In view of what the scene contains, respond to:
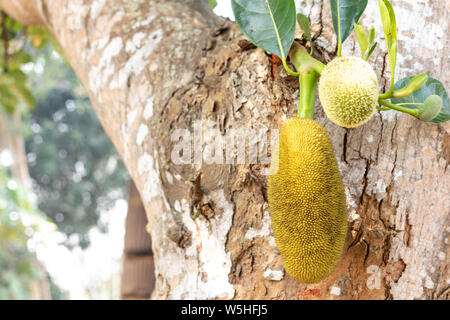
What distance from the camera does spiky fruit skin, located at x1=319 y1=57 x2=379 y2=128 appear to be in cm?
40

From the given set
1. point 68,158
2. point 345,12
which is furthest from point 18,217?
point 68,158

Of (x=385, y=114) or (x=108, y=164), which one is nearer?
(x=385, y=114)

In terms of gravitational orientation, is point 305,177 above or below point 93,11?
below

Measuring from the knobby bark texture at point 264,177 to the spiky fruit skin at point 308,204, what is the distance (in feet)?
0.31

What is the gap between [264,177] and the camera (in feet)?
1.82

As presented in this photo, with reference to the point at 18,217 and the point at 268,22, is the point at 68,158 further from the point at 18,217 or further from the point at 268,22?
the point at 268,22

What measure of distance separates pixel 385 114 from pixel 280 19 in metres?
0.16

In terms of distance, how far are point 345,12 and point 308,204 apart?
0.73ft

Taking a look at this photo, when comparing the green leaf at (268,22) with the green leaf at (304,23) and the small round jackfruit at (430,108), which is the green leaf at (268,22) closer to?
the green leaf at (304,23)

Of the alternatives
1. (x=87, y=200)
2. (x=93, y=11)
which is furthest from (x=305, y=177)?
(x=87, y=200)

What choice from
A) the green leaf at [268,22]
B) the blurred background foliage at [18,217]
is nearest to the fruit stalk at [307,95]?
the green leaf at [268,22]

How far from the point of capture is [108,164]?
25.2 feet

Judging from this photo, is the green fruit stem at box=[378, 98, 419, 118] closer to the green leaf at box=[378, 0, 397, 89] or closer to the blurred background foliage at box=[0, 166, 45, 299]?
the green leaf at box=[378, 0, 397, 89]
